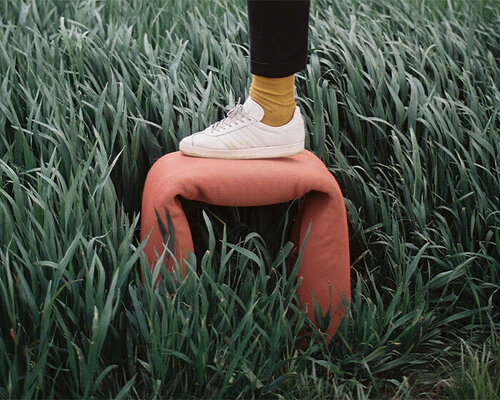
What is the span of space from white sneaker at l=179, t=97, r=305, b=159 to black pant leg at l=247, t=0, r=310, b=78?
0.41ft

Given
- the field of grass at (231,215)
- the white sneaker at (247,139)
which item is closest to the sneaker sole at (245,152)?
the white sneaker at (247,139)

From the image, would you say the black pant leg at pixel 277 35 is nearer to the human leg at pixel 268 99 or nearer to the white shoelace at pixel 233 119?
the human leg at pixel 268 99

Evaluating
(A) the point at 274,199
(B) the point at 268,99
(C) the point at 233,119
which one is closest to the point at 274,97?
(B) the point at 268,99

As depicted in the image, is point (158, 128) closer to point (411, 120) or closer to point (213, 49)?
point (213, 49)

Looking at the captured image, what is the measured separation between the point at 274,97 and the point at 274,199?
0.96 feet

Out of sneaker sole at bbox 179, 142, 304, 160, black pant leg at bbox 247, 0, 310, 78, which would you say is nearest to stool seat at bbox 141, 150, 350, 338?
sneaker sole at bbox 179, 142, 304, 160

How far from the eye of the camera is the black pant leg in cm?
172

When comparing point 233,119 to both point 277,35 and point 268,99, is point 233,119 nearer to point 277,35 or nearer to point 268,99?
point 268,99

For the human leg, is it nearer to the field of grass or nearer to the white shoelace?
Answer: the white shoelace

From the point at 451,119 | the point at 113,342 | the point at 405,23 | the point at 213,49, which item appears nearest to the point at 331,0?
the point at 405,23

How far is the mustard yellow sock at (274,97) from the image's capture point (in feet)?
6.06

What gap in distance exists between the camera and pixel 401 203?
2.01 m

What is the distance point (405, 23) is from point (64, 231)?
1804 millimetres

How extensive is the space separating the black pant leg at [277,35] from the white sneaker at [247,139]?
124mm
